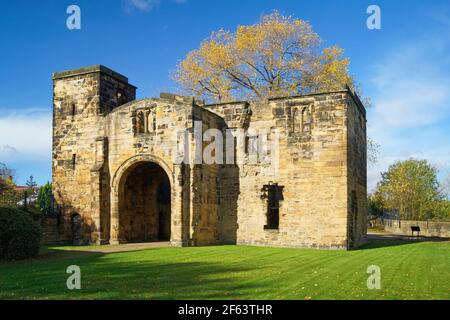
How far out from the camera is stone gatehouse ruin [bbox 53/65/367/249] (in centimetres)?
2067

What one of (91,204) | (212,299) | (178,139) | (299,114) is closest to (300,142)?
(299,114)

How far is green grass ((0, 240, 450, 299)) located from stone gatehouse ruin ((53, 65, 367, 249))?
4.47 metres

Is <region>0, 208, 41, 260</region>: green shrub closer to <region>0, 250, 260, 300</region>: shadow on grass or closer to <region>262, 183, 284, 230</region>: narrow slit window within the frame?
<region>0, 250, 260, 300</region>: shadow on grass

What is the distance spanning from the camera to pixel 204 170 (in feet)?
71.4

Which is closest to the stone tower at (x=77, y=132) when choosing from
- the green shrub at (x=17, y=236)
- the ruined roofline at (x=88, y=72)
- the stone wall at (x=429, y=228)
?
the ruined roofline at (x=88, y=72)

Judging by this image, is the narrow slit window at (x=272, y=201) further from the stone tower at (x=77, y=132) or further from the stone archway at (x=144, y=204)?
the stone tower at (x=77, y=132)

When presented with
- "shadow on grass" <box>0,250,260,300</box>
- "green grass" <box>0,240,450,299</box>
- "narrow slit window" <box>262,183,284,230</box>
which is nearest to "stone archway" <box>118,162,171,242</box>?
"narrow slit window" <box>262,183,284,230</box>

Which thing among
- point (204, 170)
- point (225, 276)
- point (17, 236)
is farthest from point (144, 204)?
point (225, 276)

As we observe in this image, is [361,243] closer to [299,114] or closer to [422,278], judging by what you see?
[299,114]

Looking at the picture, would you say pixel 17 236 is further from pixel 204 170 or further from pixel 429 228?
pixel 429 228

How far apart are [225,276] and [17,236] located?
8328mm

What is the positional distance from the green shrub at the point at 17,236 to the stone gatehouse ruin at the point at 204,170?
19.8ft

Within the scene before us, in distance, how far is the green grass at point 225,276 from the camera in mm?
9102

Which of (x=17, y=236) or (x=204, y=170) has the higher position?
(x=204, y=170)
